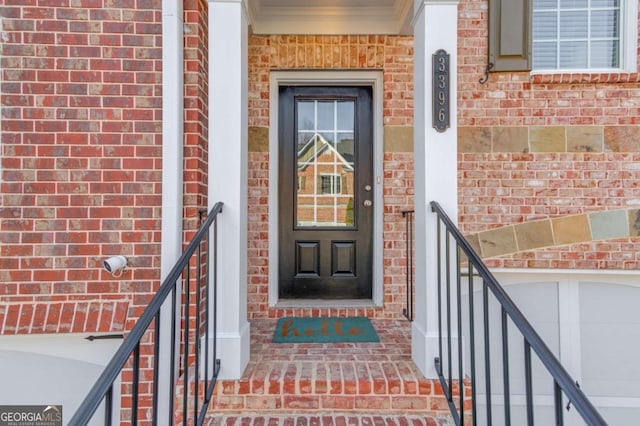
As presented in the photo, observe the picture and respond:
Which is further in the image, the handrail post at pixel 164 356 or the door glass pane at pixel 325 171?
the door glass pane at pixel 325 171

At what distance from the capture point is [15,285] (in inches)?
78.5

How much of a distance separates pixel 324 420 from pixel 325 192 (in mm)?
1913

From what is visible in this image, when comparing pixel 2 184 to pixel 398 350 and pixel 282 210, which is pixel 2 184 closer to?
pixel 282 210

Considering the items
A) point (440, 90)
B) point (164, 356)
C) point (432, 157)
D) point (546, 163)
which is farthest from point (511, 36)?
point (164, 356)

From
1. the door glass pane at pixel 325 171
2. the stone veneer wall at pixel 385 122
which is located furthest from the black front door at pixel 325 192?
the stone veneer wall at pixel 385 122

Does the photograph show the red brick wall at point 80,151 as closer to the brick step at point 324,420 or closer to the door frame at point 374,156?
the brick step at point 324,420

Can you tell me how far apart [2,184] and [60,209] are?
31 cm

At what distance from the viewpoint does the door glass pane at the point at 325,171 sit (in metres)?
3.33

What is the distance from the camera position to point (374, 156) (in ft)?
10.7

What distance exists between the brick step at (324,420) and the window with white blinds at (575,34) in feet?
8.90

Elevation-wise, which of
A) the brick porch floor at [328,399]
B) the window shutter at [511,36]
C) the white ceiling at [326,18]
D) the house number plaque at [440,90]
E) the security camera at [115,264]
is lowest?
the brick porch floor at [328,399]

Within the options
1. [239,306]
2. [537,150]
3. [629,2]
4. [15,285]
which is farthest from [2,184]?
A: [629,2]

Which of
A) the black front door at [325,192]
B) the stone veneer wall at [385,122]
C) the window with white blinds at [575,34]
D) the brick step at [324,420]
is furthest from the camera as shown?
the black front door at [325,192]

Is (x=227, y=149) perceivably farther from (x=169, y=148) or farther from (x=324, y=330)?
(x=324, y=330)
